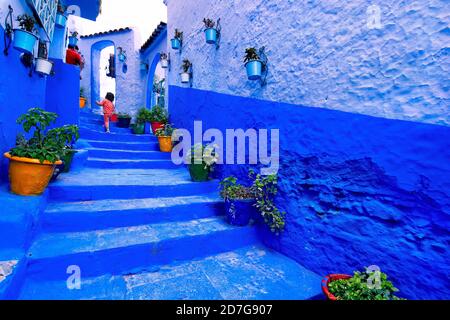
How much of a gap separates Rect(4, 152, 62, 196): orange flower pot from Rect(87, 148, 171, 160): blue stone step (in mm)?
2476

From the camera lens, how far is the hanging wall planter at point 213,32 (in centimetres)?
470

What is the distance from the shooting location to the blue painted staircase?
87.0 inches

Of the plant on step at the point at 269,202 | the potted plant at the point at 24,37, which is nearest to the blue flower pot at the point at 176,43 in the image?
the potted plant at the point at 24,37

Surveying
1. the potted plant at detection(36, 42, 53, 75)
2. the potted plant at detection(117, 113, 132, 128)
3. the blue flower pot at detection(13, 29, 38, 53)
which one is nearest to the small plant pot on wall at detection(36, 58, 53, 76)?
the potted plant at detection(36, 42, 53, 75)

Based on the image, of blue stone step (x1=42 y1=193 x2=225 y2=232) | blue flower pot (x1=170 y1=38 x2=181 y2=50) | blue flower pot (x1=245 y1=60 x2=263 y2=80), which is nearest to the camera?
blue stone step (x1=42 y1=193 x2=225 y2=232)

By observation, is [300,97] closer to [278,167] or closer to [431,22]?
[278,167]

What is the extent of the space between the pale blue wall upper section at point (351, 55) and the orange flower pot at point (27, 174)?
2.85 meters

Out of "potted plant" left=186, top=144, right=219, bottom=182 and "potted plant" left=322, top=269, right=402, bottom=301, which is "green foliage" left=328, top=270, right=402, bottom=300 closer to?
"potted plant" left=322, top=269, right=402, bottom=301

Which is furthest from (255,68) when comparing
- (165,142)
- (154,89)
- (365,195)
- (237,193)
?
(154,89)

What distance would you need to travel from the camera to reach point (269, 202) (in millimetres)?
3254

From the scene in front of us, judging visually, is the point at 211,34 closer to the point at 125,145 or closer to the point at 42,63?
the point at 42,63

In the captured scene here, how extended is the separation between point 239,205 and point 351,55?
6.91 feet
